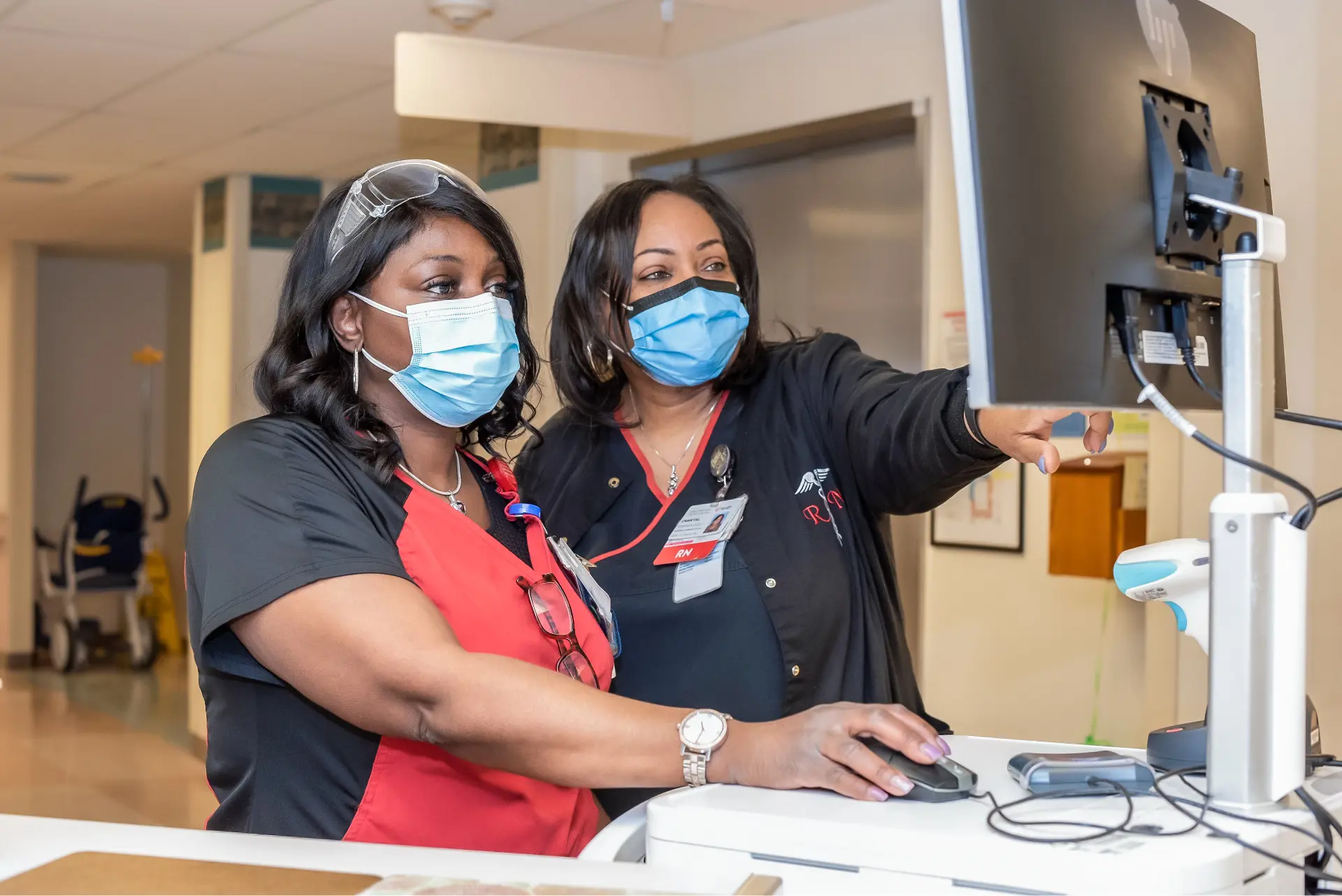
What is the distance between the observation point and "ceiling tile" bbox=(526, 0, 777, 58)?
388cm

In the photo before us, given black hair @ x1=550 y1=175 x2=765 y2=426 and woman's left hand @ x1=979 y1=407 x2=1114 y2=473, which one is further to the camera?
black hair @ x1=550 y1=175 x2=765 y2=426

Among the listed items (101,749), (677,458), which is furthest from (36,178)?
(677,458)

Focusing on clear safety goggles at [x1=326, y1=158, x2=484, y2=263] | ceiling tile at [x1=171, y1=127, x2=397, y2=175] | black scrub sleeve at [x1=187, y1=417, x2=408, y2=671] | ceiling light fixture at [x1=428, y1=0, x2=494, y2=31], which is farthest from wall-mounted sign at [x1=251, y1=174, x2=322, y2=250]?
black scrub sleeve at [x1=187, y1=417, x2=408, y2=671]

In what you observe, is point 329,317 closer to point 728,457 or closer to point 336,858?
point 728,457

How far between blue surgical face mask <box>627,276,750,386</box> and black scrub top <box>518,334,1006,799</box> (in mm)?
84

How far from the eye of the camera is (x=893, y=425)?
1727mm

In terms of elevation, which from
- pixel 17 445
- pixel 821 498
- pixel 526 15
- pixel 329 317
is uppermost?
pixel 526 15

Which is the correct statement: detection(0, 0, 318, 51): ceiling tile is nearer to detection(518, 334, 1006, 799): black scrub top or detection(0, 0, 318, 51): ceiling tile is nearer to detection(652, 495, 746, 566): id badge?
detection(518, 334, 1006, 799): black scrub top

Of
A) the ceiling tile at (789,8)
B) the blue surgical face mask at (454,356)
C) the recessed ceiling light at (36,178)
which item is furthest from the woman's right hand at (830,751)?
the recessed ceiling light at (36,178)

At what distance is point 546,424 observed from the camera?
220 centimetres

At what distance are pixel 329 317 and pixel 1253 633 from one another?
108cm

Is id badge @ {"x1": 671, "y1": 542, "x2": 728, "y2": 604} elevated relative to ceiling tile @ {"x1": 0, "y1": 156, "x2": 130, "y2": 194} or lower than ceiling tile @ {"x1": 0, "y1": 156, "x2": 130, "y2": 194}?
lower

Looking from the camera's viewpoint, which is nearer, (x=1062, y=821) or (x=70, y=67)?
(x=1062, y=821)

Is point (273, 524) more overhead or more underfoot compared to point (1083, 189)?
more underfoot
